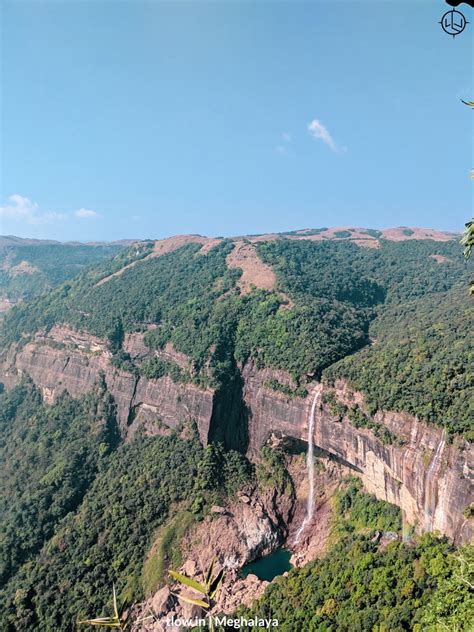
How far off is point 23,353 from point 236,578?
4899 cm

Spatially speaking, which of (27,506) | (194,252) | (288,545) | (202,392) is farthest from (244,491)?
(194,252)

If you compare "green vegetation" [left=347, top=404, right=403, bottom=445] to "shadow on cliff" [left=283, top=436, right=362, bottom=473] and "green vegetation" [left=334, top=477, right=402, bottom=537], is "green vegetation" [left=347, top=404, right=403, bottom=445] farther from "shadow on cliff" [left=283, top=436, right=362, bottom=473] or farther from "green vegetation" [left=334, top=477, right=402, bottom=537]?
"green vegetation" [left=334, top=477, right=402, bottom=537]

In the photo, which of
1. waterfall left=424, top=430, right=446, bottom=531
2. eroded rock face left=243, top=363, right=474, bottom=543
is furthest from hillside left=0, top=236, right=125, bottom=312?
waterfall left=424, top=430, right=446, bottom=531

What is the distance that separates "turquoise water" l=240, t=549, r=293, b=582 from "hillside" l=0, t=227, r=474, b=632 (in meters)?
0.87

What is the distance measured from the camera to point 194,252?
8562cm

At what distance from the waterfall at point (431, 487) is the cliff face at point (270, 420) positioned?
81 mm

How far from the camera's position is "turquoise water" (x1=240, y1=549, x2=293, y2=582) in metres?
44.6

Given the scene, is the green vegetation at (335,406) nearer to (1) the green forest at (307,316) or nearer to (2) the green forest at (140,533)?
(1) the green forest at (307,316)

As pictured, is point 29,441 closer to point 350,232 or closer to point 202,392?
point 202,392

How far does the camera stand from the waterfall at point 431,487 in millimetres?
36656

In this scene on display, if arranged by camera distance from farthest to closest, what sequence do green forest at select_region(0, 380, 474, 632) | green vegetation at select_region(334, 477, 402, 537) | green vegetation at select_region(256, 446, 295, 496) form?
green vegetation at select_region(256, 446, 295, 496) → green vegetation at select_region(334, 477, 402, 537) → green forest at select_region(0, 380, 474, 632)

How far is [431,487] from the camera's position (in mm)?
37031

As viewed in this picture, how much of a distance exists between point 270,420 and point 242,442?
534 cm

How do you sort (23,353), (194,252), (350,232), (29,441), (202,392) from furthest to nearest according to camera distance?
(350,232), (194,252), (23,353), (29,441), (202,392)
